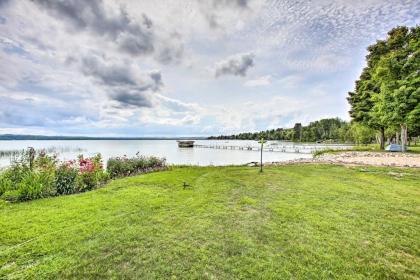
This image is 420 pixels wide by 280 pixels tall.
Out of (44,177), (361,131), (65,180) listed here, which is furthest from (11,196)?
(361,131)

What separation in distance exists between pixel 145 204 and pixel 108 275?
109 inches

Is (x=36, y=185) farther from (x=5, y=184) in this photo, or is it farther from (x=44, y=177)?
(x=5, y=184)

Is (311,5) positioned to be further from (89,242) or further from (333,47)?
(89,242)

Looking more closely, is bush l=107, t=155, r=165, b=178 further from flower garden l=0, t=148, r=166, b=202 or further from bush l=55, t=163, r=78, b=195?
bush l=55, t=163, r=78, b=195

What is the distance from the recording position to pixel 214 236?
3.75 meters

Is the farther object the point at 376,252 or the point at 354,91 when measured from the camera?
the point at 354,91

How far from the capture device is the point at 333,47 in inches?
583

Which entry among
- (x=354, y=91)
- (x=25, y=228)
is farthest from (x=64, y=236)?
(x=354, y=91)

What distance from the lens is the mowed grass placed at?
9.27ft

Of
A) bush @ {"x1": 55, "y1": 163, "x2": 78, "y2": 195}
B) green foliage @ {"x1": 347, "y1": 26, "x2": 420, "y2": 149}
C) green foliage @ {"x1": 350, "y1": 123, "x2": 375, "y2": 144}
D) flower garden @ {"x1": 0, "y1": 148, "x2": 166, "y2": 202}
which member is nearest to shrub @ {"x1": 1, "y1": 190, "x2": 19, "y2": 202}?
flower garden @ {"x1": 0, "y1": 148, "x2": 166, "y2": 202}

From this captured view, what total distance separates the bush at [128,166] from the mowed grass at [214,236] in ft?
15.6

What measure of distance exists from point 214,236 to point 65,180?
5.70m

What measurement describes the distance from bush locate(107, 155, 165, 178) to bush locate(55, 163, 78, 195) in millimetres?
3306

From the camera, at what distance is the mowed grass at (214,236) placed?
283cm
